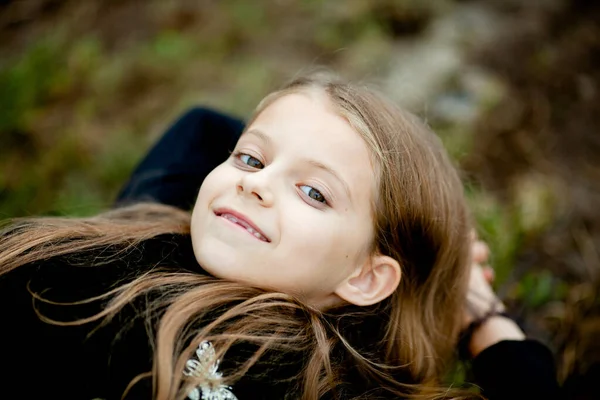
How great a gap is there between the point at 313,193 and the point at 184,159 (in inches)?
35.6

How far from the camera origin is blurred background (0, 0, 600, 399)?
2.41 m

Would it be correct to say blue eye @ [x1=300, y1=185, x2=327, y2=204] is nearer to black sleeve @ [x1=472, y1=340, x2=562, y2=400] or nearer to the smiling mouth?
the smiling mouth

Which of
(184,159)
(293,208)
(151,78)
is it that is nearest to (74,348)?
(293,208)

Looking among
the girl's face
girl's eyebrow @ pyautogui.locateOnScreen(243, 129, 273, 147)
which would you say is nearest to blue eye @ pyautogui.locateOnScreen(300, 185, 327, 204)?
the girl's face

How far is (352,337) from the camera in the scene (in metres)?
1.65

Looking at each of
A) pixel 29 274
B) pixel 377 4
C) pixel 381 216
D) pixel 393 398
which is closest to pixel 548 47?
pixel 377 4

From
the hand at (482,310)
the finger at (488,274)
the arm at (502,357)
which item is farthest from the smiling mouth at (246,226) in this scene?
the finger at (488,274)

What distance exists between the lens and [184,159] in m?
2.19

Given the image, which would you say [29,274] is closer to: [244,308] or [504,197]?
[244,308]

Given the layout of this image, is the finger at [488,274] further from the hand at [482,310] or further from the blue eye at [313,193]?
the blue eye at [313,193]

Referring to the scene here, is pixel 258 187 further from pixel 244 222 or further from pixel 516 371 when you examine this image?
pixel 516 371

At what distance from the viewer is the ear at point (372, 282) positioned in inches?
61.6

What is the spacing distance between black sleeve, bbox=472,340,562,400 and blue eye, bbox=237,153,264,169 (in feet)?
3.40

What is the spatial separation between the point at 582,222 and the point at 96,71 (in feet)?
9.17
